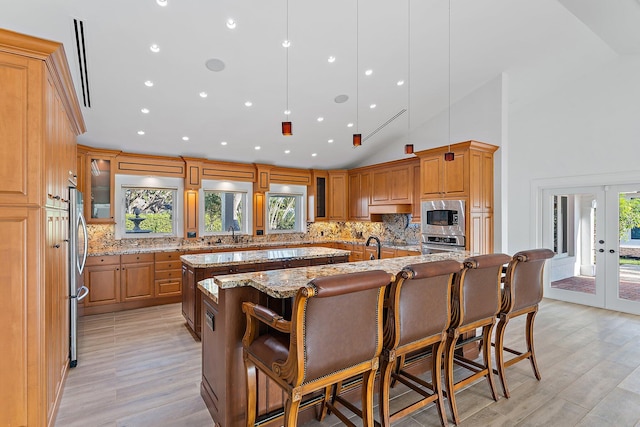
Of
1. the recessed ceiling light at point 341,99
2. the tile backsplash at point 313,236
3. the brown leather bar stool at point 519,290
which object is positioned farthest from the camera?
the tile backsplash at point 313,236

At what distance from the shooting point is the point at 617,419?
2381 millimetres

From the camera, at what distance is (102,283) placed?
16.0ft

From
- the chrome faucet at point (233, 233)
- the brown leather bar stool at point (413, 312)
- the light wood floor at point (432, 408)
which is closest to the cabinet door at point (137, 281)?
the light wood floor at point (432, 408)

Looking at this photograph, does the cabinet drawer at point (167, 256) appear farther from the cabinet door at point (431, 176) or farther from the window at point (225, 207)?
the cabinet door at point (431, 176)

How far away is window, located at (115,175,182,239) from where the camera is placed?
560 centimetres

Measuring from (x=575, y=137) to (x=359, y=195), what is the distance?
4013mm

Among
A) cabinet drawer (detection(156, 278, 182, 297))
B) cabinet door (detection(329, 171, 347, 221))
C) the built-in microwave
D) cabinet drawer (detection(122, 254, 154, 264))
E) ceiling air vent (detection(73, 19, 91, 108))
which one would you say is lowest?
cabinet drawer (detection(156, 278, 182, 297))

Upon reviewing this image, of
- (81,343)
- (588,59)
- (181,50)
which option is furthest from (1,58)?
(588,59)

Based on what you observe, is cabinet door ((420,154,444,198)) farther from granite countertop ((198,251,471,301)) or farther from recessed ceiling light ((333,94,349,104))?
granite countertop ((198,251,471,301))

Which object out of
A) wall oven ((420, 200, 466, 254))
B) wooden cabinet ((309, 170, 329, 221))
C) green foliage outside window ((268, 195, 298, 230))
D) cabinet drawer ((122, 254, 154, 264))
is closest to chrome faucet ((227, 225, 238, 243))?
green foliage outside window ((268, 195, 298, 230))

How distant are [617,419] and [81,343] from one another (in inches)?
203

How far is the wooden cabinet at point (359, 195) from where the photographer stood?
23.8ft

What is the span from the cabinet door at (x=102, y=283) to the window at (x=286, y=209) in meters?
3.00

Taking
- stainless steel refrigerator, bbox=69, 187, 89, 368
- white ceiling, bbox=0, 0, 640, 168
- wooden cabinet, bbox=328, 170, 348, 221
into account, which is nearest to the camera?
stainless steel refrigerator, bbox=69, 187, 89, 368
